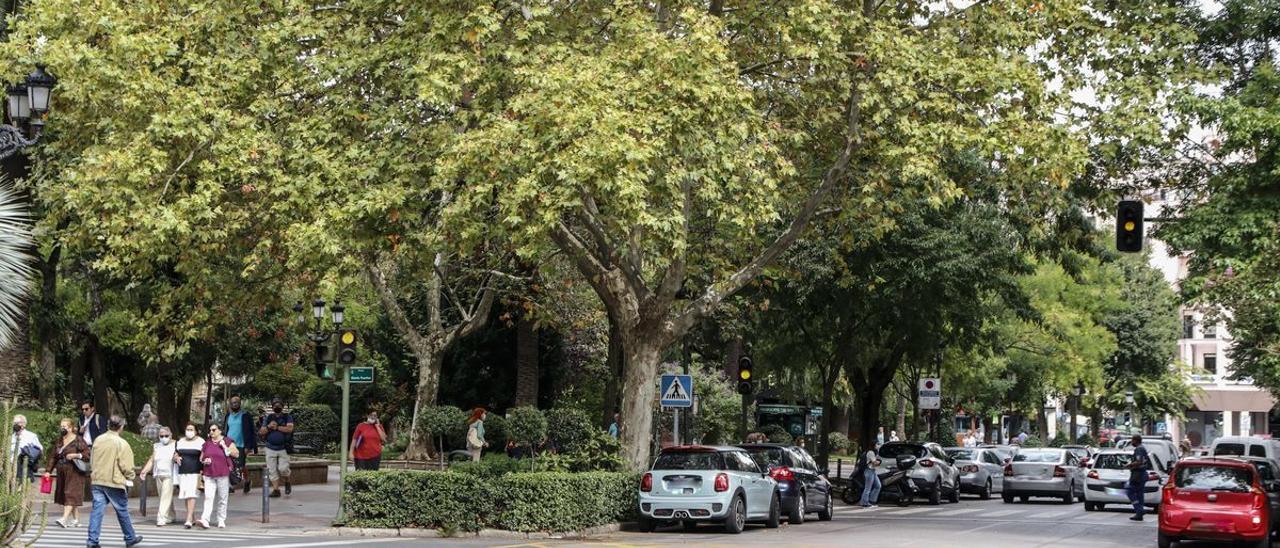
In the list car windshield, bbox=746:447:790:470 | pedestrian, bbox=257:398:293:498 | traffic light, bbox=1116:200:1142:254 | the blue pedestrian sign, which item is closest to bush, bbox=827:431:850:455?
the blue pedestrian sign

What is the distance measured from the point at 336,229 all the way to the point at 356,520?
15.3 ft

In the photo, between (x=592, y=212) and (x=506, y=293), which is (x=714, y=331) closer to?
(x=506, y=293)

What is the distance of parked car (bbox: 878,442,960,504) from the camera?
122 ft

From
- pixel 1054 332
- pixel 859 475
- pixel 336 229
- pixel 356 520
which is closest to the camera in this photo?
pixel 336 229

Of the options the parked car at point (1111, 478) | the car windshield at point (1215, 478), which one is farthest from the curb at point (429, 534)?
the parked car at point (1111, 478)

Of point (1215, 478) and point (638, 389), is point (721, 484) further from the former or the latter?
point (1215, 478)

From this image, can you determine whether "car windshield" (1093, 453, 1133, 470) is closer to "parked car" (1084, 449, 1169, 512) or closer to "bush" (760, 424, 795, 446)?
"parked car" (1084, 449, 1169, 512)

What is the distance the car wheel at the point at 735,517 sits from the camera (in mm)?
23938

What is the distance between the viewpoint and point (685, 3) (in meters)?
22.7

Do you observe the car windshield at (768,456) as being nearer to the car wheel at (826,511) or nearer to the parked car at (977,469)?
the car wheel at (826,511)

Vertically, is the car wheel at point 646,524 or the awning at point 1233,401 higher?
the awning at point 1233,401

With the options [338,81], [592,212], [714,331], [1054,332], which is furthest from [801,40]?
[1054,332]

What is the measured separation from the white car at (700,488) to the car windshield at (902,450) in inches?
534

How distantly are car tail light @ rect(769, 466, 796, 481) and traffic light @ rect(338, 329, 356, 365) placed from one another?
7872mm
